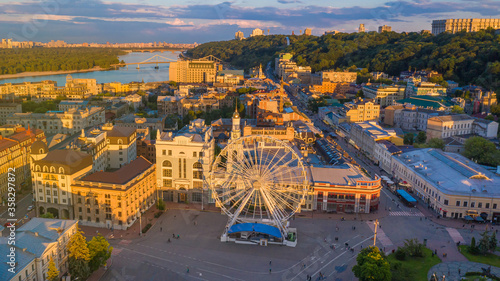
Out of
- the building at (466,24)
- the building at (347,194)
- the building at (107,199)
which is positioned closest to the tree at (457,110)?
the building at (347,194)

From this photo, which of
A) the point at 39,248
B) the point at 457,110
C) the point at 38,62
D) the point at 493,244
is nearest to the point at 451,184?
the point at 493,244

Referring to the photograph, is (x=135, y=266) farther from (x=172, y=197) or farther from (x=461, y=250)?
(x=461, y=250)

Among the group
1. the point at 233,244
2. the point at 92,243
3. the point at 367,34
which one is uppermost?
the point at 367,34

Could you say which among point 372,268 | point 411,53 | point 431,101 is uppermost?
point 411,53

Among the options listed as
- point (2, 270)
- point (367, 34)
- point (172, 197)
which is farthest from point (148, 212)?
point (367, 34)

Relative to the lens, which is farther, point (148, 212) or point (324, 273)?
point (148, 212)

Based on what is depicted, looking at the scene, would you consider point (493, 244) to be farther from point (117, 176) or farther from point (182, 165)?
point (117, 176)
